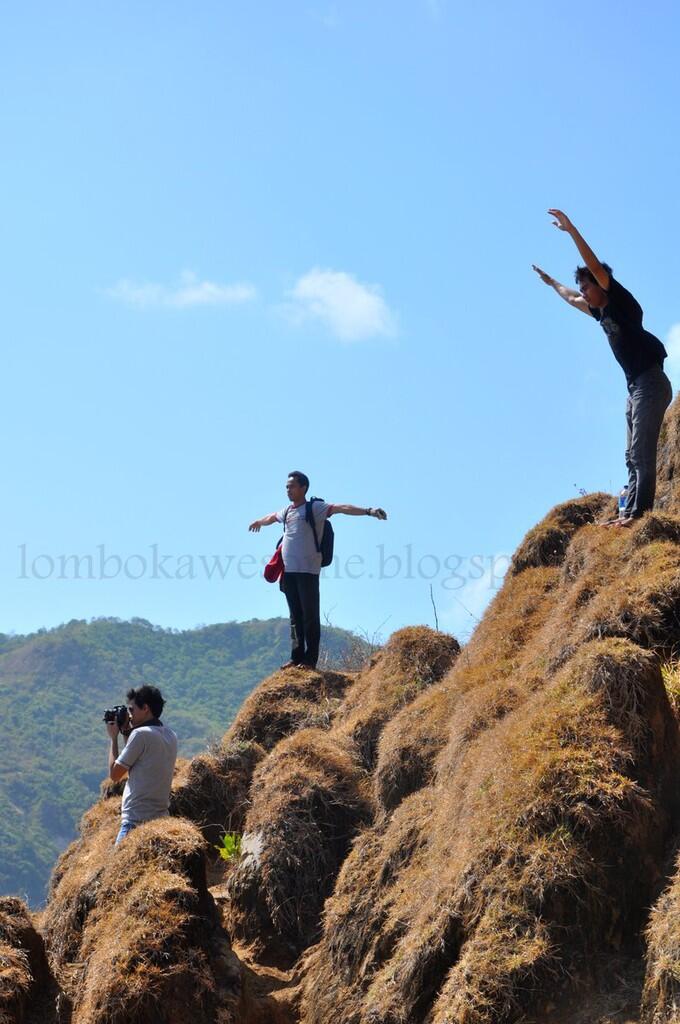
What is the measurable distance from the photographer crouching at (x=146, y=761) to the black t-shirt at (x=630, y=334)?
4566 mm

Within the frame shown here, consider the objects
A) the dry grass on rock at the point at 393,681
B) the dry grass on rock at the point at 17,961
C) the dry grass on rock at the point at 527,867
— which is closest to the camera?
the dry grass on rock at the point at 527,867

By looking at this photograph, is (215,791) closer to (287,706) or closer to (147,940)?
(287,706)

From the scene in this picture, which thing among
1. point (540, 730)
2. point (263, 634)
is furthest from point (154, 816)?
point (263, 634)

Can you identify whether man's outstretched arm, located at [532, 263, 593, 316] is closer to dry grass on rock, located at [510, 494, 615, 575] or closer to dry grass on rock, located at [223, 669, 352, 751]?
dry grass on rock, located at [510, 494, 615, 575]

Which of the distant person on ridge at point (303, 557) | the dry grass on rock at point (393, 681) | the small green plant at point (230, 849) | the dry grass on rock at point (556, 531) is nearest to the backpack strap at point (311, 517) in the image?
the distant person on ridge at point (303, 557)

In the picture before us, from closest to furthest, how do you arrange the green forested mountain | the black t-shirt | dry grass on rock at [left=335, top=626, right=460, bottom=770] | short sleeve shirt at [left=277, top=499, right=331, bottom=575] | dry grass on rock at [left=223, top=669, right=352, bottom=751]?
the black t-shirt, dry grass on rock at [left=335, top=626, right=460, bottom=770], dry grass on rock at [left=223, top=669, right=352, bottom=751], short sleeve shirt at [left=277, top=499, right=331, bottom=575], the green forested mountain

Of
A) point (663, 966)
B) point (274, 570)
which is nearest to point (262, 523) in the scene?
point (274, 570)

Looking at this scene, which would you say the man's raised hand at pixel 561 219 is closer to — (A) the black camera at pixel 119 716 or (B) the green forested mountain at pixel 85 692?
(A) the black camera at pixel 119 716

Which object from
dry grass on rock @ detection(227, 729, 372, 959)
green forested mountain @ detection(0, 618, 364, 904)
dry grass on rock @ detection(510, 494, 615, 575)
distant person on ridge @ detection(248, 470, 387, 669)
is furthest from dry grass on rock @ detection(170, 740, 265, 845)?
green forested mountain @ detection(0, 618, 364, 904)

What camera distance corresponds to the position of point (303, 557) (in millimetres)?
15594

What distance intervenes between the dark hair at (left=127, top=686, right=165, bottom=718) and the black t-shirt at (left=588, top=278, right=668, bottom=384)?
454 cm

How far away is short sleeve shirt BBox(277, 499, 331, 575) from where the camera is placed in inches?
614

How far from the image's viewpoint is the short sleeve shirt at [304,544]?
15.6 meters

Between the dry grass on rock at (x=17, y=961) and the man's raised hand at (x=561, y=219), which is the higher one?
the man's raised hand at (x=561, y=219)
